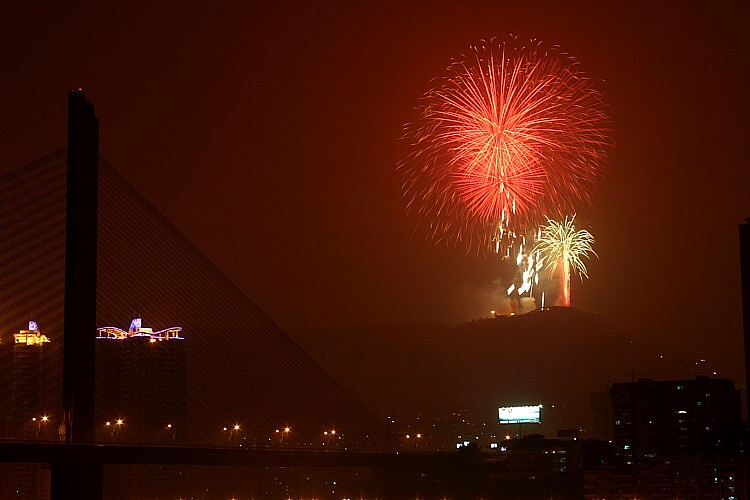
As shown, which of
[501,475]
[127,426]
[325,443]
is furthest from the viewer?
[501,475]

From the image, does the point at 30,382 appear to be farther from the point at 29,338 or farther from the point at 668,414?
the point at 668,414

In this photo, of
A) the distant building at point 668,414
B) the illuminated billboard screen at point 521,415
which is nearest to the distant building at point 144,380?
the distant building at point 668,414

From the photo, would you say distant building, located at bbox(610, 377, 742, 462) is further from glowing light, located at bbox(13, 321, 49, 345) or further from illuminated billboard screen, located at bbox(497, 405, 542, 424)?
glowing light, located at bbox(13, 321, 49, 345)

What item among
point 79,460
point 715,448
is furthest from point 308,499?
point 79,460

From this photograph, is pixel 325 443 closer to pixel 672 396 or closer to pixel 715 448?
pixel 715 448

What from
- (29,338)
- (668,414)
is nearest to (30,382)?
(29,338)

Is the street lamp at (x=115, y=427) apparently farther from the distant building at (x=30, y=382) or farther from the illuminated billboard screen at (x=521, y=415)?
the illuminated billboard screen at (x=521, y=415)
